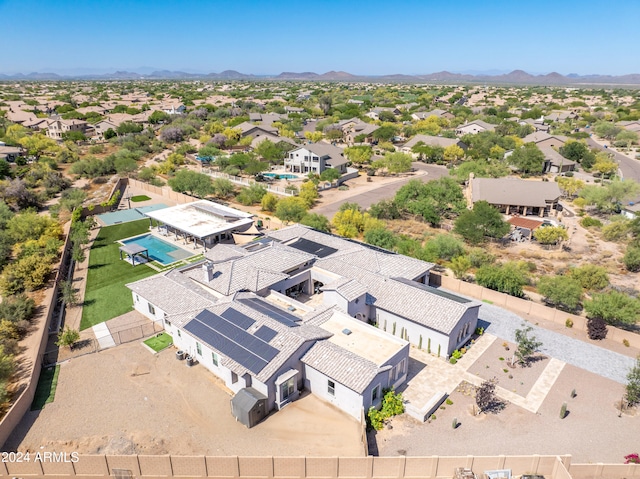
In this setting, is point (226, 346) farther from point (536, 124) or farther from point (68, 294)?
point (536, 124)

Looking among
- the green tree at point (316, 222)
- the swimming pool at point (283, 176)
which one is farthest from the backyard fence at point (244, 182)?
the green tree at point (316, 222)

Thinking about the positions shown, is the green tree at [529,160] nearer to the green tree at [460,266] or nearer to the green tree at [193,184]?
→ the green tree at [460,266]

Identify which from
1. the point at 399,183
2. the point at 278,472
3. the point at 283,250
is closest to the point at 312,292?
the point at 283,250

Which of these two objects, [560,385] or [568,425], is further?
[560,385]

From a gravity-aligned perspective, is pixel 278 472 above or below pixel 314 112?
below

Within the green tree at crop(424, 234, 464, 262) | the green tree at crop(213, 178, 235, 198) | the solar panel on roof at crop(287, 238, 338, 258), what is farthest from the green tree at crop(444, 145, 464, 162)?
the solar panel on roof at crop(287, 238, 338, 258)

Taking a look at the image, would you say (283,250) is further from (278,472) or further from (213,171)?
(213,171)
